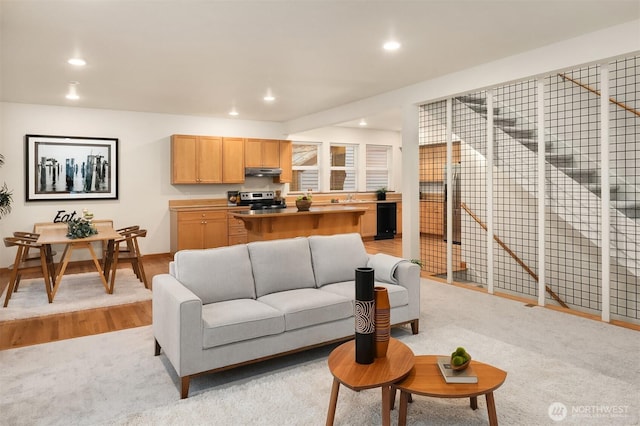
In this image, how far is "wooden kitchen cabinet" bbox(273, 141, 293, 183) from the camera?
29.0ft

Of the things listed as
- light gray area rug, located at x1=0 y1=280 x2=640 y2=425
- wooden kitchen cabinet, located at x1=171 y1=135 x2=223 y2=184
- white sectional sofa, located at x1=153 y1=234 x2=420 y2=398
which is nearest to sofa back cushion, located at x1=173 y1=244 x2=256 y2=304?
white sectional sofa, located at x1=153 y1=234 x2=420 y2=398

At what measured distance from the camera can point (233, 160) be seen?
27.0 ft

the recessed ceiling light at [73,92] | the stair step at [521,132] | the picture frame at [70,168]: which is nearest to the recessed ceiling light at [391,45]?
the stair step at [521,132]

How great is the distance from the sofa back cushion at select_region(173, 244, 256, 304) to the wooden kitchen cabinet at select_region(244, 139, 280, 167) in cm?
523

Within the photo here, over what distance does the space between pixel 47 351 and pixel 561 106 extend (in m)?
5.85

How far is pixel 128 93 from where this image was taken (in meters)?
6.11

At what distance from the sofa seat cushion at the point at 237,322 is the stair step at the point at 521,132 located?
3.91 m

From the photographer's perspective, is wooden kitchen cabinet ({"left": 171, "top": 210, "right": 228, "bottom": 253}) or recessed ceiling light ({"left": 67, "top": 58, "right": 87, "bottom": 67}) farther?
wooden kitchen cabinet ({"left": 171, "top": 210, "right": 228, "bottom": 253})

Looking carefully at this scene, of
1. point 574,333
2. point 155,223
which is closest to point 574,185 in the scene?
point 574,333

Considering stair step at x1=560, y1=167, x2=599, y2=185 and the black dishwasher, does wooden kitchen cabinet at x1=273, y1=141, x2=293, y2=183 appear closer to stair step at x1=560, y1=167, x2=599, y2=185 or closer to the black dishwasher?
the black dishwasher

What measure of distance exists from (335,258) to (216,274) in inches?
43.2

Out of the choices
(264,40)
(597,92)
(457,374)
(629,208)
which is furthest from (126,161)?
(629,208)

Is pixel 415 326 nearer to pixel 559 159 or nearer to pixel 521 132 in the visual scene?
pixel 559 159

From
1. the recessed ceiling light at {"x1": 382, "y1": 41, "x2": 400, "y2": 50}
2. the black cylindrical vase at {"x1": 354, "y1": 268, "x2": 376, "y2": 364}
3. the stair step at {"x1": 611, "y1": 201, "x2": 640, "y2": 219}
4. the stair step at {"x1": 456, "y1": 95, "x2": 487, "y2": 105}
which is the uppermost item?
the recessed ceiling light at {"x1": 382, "y1": 41, "x2": 400, "y2": 50}
